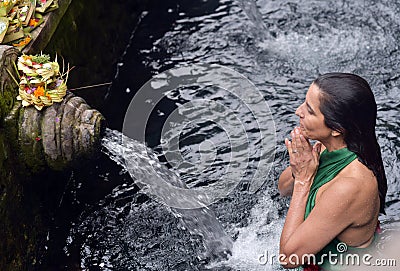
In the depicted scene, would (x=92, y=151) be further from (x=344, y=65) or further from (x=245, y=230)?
(x=344, y=65)

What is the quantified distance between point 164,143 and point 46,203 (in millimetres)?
1276

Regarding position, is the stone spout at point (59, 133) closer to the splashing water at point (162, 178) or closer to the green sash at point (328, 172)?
the splashing water at point (162, 178)

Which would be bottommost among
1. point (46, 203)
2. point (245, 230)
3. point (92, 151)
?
point (245, 230)

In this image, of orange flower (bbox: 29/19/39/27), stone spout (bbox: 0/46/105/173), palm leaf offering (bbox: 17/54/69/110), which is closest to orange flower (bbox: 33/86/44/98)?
palm leaf offering (bbox: 17/54/69/110)

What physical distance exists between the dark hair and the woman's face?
0.03 metres

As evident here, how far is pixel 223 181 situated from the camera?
494cm

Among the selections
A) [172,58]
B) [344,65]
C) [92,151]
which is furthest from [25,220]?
[344,65]

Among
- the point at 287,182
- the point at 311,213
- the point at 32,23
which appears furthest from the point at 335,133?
the point at 32,23

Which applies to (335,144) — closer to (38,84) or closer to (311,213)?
(311,213)

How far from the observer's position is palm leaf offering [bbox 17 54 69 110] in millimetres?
3841

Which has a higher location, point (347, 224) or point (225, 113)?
point (347, 224)

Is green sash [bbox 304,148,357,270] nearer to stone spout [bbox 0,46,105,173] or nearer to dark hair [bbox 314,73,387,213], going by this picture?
dark hair [bbox 314,73,387,213]

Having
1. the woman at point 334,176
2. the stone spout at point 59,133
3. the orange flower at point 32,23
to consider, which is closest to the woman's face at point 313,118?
the woman at point 334,176

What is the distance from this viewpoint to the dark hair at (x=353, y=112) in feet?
9.83
